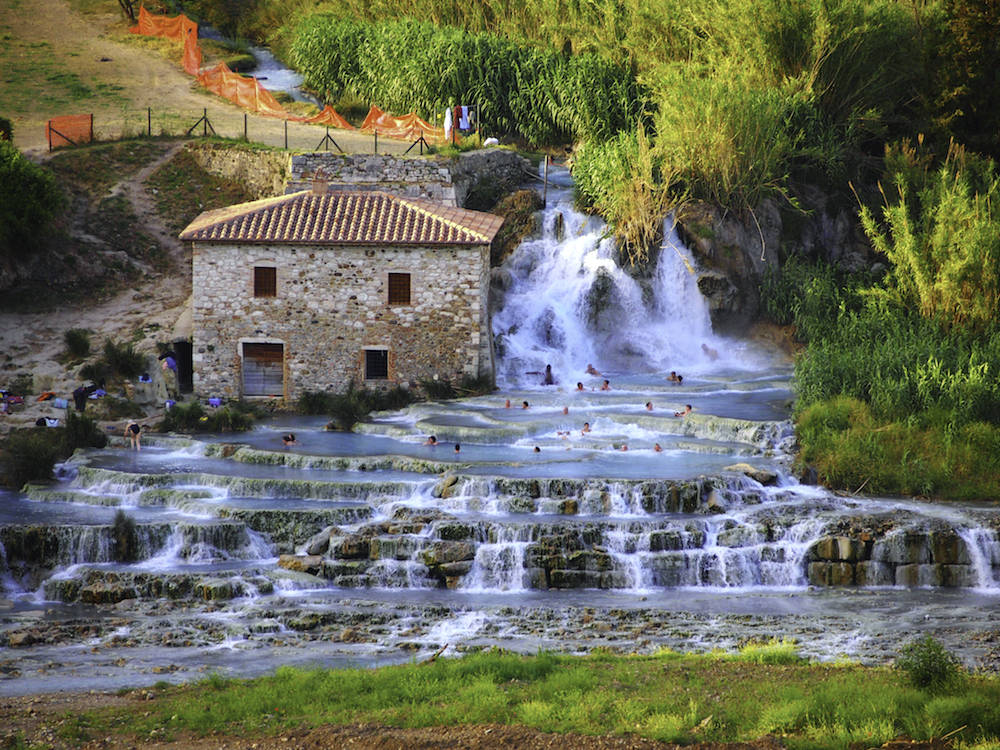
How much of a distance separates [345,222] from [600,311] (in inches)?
340

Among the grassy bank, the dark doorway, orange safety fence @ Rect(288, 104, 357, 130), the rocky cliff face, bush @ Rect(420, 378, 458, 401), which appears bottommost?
the grassy bank

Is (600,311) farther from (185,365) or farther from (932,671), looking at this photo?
(932,671)

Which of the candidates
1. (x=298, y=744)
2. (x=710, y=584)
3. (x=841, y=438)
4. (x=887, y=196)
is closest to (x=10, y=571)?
(x=298, y=744)

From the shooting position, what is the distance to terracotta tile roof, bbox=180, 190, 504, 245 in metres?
30.2

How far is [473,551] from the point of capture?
20.1 meters

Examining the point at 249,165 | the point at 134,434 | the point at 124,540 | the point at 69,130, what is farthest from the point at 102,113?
the point at 124,540

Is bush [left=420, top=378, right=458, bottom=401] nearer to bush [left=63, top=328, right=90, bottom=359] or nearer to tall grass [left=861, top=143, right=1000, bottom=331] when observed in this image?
bush [left=63, top=328, right=90, bottom=359]

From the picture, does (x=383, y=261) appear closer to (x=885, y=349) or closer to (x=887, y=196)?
(x=885, y=349)

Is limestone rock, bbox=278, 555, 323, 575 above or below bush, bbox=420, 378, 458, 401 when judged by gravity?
below

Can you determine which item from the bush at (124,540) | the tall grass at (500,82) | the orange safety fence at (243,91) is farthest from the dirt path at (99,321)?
the tall grass at (500,82)

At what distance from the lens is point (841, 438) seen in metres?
23.9

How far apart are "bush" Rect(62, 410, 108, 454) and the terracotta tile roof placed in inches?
241

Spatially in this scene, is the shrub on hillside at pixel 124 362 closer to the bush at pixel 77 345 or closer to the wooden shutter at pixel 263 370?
the bush at pixel 77 345

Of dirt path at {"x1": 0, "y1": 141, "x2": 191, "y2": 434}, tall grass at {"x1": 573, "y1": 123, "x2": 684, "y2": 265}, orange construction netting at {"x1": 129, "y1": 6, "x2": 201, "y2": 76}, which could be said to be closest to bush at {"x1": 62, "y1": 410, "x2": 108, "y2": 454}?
dirt path at {"x1": 0, "y1": 141, "x2": 191, "y2": 434}
